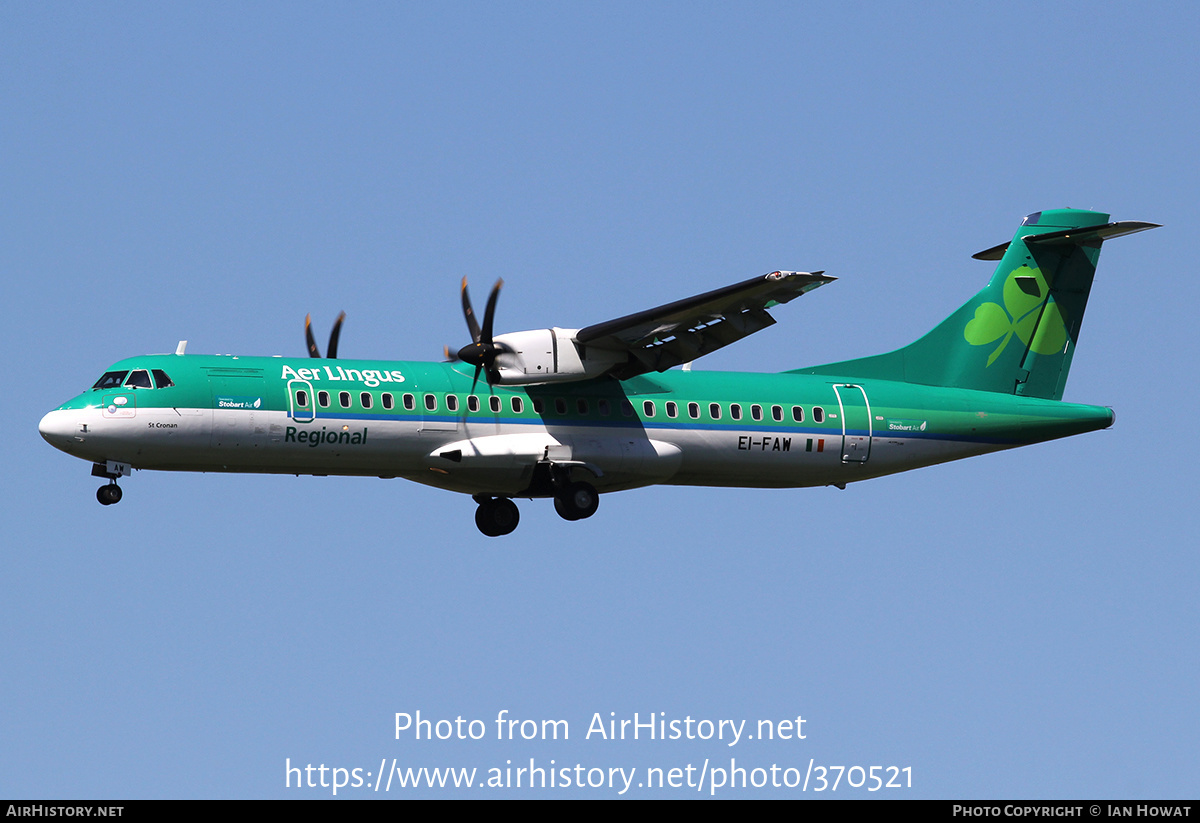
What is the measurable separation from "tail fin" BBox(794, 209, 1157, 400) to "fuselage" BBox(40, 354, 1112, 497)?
562 mm

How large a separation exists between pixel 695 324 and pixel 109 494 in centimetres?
985

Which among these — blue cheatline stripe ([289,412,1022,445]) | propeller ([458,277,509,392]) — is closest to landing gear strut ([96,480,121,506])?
blue cheatline stripe ([289,412,1022,445])

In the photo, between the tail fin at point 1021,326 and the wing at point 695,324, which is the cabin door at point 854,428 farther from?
the wing at point 695,324

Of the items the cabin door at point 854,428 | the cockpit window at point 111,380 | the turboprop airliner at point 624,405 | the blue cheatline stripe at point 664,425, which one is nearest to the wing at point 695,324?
the turboprop airliner at point 624,405

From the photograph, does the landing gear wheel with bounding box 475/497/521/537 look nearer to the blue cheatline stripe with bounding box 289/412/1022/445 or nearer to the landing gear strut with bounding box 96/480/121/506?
the blue cheatline stripe with bounding box 289/412/1022/445

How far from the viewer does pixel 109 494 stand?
2642cm

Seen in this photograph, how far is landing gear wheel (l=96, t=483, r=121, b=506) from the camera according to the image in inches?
1038

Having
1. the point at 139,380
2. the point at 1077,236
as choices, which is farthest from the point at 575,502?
the point at 1077,236

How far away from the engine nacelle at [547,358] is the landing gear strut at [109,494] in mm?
6330
